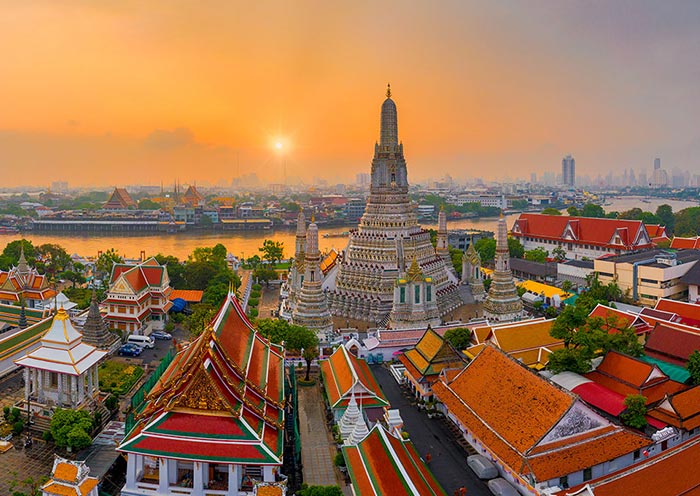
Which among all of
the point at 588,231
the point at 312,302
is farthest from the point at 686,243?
the point at 312,302

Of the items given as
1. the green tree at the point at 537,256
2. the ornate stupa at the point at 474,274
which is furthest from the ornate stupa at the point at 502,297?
the green tree at the point at 537,256

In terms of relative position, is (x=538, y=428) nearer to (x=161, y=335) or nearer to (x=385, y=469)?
(x=385, y=469)

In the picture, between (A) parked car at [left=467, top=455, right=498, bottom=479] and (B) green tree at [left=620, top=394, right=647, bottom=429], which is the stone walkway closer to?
(A) parked car at [left=467, top=455, right=498, bottom=479]

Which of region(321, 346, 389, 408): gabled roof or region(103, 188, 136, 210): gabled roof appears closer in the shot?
region(321, 346, 389, 408): gabled roof

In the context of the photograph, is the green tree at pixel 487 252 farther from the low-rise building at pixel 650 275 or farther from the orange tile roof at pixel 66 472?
the orange tile roof at pixel 66 472

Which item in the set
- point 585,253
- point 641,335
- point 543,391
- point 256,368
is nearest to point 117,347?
point 256,368

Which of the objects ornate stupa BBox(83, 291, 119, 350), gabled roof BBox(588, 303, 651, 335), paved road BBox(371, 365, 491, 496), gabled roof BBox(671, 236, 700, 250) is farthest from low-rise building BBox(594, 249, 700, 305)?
ornate stupa BBox(83, 291, 119, 350)
